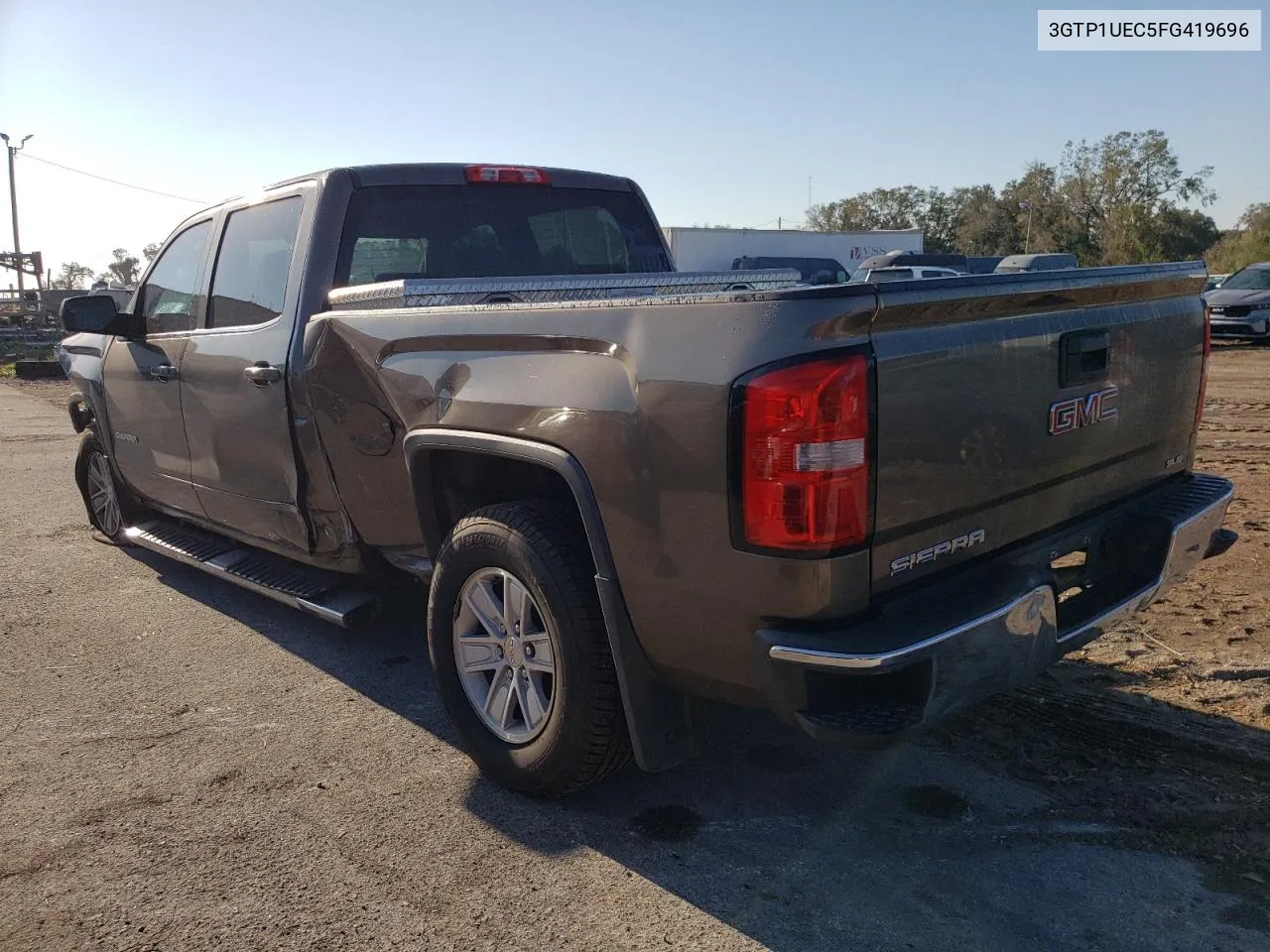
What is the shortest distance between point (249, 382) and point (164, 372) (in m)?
1.01

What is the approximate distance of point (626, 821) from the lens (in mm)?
3188

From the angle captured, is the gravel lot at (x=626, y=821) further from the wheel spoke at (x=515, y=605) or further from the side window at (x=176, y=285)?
the side window at (x=176, y=285)

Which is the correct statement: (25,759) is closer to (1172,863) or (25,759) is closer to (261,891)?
(261,891)

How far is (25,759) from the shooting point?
12.0 feet

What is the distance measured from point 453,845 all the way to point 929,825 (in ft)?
4.61

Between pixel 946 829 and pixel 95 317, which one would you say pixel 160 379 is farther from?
pixel 946 829

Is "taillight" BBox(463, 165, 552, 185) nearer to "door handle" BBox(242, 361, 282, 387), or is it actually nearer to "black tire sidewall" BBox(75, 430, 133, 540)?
"door handle" BBox(242, 361, 282, 387)

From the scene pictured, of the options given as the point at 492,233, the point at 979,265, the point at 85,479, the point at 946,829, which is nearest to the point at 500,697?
the point at 946,829

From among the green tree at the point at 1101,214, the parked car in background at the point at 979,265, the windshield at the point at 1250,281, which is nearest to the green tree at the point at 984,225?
the green tree at the point at 1101,214

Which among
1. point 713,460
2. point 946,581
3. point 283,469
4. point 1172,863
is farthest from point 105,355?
point 1172,863

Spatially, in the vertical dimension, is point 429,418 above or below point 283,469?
above

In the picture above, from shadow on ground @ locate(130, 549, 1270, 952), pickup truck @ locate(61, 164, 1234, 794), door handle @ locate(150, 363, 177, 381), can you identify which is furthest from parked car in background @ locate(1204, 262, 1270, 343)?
door handle @ locate(150, 363, 177, 381)

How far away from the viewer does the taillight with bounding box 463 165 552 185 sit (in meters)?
4.68

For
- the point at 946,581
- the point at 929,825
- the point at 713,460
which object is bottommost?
the point at 929,825
